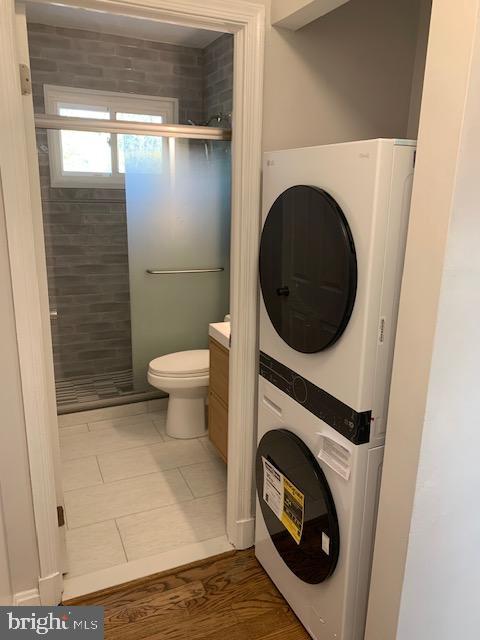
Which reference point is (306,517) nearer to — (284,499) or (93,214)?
(284,499)

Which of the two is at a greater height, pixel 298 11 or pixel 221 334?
pixel 298 11

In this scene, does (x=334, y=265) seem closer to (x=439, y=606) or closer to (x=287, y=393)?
(x=287, y=393)

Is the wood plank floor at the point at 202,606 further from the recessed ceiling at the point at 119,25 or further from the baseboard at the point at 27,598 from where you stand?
the recessed ceiling at the point at 119,25

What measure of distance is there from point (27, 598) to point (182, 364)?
1.46m

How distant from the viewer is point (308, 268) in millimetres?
1441

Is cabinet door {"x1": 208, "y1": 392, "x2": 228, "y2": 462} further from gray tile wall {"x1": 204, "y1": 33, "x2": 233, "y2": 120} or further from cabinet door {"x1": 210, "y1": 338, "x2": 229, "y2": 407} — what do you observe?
gray tile wall {"x1": 204, "y1": 33, "x2": 233, "y2": 120}

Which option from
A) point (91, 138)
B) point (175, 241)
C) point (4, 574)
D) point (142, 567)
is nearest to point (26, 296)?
point (4, 574)

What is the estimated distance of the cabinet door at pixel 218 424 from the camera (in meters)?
2.43

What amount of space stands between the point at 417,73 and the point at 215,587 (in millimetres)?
2146

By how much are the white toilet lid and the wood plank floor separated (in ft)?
3.64

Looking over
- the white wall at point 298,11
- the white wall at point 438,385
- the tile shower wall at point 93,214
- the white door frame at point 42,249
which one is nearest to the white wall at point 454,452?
the white wall at point 438,385

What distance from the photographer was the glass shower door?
9.63 feet

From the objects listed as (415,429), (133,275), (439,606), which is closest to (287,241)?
(415,429)

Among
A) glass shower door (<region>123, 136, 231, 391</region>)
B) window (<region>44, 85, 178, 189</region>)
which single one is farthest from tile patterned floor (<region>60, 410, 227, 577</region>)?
window (<region>44, 85, 178, 189</region>)
